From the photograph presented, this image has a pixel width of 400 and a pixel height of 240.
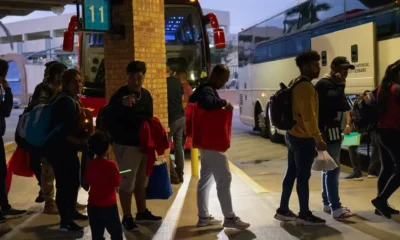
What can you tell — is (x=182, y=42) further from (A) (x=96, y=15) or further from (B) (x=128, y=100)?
(B) (x=128, y=100)

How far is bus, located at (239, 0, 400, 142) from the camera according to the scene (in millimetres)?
8805

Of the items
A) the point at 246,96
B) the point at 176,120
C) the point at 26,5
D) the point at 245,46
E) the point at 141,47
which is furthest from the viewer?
the point at 245,46

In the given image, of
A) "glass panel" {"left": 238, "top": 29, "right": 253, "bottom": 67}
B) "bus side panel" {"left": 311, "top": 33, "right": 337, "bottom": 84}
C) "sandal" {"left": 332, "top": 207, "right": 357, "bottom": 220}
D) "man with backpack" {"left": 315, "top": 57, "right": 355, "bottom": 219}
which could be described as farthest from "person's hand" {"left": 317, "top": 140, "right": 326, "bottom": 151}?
"glass panel" {"left": 238, "top": 29, "right": 253, "bottom": 67}

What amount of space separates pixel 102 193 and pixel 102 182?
0.32 feet

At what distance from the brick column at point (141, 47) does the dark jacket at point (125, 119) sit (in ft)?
5.69

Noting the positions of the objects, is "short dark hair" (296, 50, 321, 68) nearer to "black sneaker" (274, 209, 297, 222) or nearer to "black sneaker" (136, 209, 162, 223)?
"black sneaker" (274, 209, 297, 222)

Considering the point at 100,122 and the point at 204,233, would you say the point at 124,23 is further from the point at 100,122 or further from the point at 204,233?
the point at 204,233

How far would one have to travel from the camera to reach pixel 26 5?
12.2 m

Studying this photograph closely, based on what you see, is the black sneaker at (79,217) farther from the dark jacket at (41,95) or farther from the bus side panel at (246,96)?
the bus side panel at (246,96)

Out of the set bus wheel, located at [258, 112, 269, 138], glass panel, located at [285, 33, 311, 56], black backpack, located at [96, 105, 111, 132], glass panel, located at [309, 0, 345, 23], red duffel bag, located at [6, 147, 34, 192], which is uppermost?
glass panel, located at [309, 0, 345, 23]

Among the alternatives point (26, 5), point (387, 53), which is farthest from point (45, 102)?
point (26, 5)

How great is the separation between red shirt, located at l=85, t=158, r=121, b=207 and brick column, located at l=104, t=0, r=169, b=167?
9.32 ft

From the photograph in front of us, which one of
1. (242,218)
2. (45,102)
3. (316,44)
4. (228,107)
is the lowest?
(242,218)

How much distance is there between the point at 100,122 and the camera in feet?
18.1
